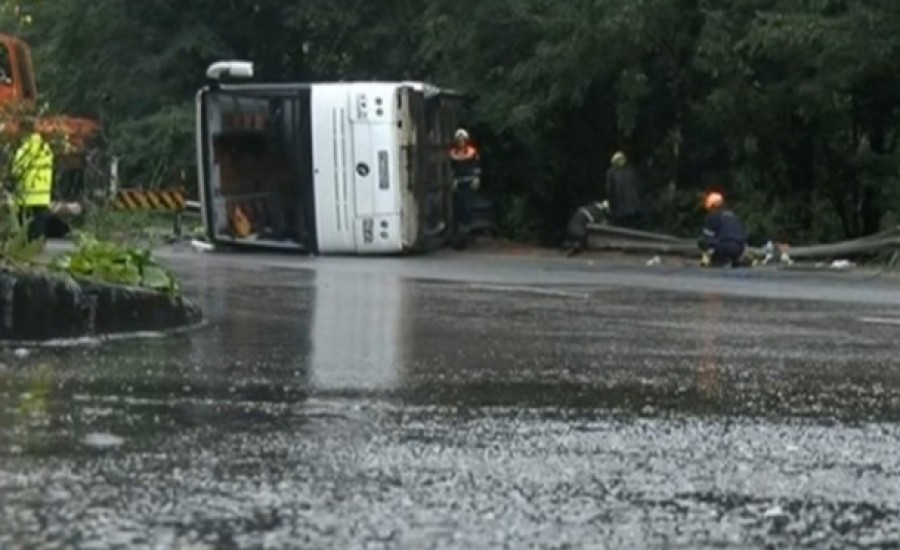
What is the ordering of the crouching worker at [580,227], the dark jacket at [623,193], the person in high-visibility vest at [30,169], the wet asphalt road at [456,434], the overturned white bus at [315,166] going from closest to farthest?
the wet asphalt road at [456,434]
the person in high-visibility vest at [30,169]
the overturned white bus at [315,166]
the crouching worker at [580,227]
the dark jacket at [623,193]

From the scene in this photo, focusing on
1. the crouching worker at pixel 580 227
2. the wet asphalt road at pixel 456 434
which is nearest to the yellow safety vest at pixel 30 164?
the wet asphalt road at pixel 456 434

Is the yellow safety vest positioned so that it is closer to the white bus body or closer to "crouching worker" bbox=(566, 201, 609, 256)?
the white bus body

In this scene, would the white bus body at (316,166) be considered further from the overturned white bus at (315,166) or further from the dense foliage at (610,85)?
the dense foliage at (610,85)

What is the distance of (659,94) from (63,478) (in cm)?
2651

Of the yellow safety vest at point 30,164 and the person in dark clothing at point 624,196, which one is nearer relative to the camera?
the yellow safety vest at point 30,164

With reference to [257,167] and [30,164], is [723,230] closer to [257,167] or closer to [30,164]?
[257,167]

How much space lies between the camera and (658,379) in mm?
12594

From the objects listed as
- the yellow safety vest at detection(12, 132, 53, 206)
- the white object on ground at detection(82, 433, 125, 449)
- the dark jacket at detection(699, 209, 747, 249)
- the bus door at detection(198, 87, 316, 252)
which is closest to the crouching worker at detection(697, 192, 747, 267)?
the dark jacket at detection(699, 209, 747, 249)

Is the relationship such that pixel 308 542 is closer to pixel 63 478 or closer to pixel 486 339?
pixel 63 478

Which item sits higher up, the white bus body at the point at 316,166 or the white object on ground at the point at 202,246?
the white bus body at the point at 316,166

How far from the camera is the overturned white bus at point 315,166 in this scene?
101 ft

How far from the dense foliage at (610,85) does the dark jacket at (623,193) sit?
0.69 meters

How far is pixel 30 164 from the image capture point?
47.0 ft

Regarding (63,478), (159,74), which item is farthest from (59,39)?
(63,478)
